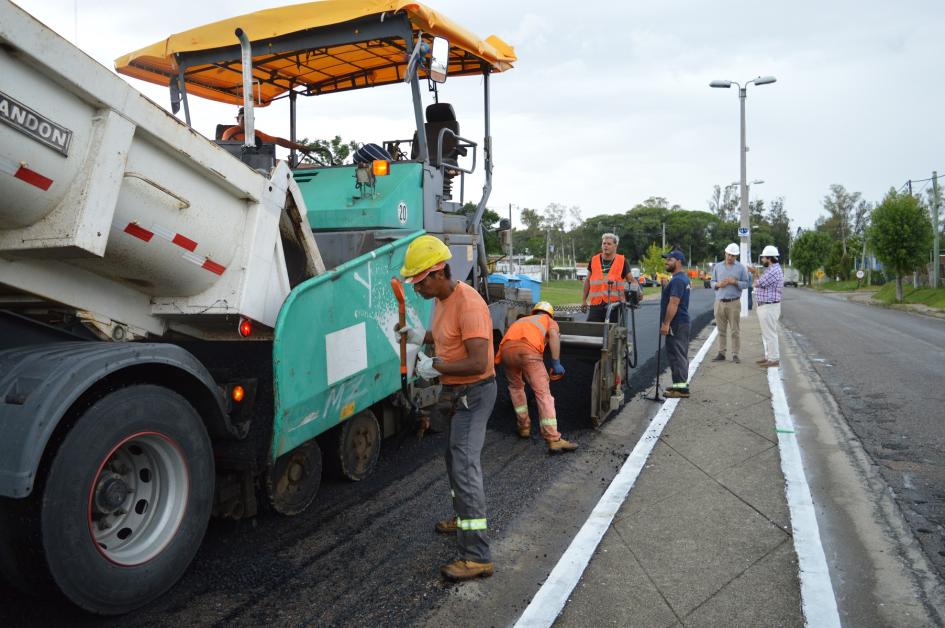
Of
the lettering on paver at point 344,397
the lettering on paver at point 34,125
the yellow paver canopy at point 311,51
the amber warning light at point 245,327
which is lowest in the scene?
the lettering on paver at point 344,397

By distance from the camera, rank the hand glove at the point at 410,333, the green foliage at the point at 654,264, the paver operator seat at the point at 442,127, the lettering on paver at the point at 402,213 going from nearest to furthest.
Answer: the hand glove at the point at 410,333
the lettering on paver at the point at 402,213
the paver operator seat at the point at 442,127
the green foliage at the point at 654,264

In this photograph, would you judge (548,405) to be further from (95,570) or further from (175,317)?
(95,570)

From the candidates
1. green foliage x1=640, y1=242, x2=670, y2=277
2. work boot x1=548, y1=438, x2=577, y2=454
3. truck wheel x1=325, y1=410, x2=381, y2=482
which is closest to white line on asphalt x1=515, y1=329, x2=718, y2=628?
work boot x1=548, y1=438, x2=577, y2=454

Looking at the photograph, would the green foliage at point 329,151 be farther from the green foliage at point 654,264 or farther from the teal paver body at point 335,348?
the green foliage at point 654,264

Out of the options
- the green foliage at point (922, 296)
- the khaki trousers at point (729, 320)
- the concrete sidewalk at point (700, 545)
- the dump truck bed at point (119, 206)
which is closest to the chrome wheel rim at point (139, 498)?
the dump truck bed at point (119, 206)

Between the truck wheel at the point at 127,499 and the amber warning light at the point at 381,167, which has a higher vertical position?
the amber warning light at the point at 381,167

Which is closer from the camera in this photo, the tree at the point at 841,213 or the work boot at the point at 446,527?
the work boot at the point at 446,527

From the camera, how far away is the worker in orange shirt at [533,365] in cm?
573

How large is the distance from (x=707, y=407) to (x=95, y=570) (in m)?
6.17

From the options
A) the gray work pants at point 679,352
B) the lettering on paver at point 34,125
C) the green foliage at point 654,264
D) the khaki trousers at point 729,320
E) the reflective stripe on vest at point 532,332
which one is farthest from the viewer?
the green foliage at point 654,264

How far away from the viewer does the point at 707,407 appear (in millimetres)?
7348

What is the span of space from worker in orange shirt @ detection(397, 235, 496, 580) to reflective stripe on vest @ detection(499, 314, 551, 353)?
2137 millimetres

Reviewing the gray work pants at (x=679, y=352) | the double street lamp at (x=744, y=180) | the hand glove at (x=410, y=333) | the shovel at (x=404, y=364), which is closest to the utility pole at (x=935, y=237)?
the double street lamp at (x=744, y=180)

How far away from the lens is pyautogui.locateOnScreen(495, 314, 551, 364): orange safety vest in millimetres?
5887
